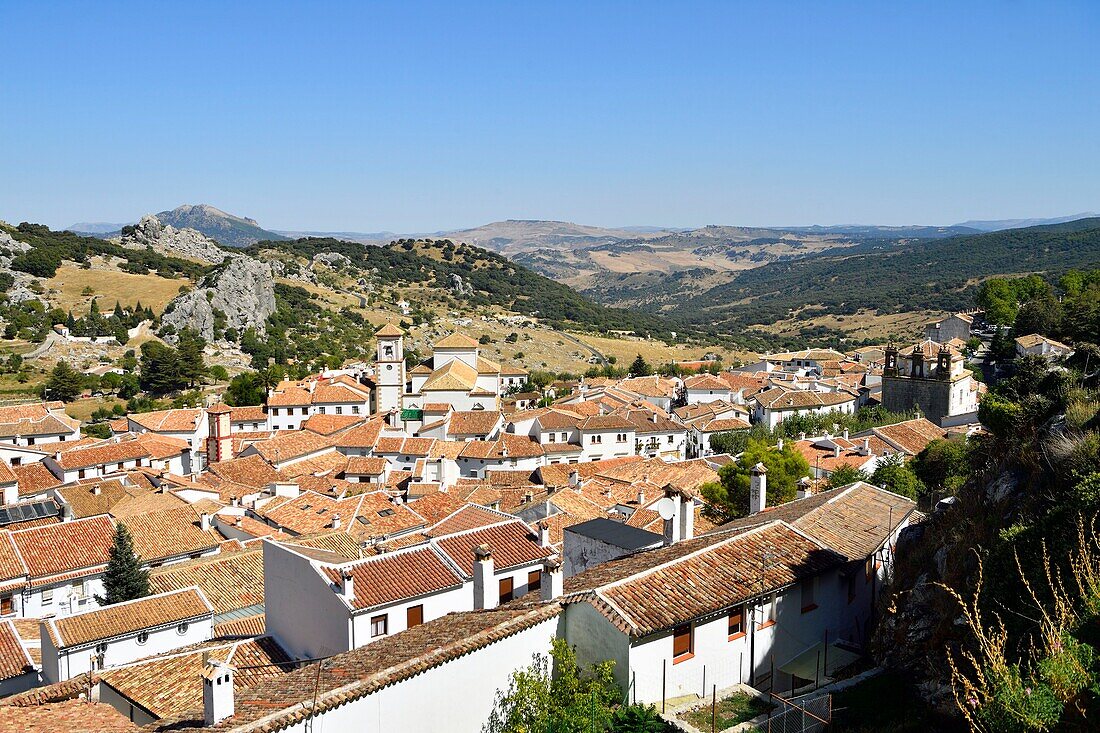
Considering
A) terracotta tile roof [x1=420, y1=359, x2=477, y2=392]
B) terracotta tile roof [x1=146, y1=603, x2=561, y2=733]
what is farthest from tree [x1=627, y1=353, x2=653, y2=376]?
terracotta tile roof [x1=146, y1=603, x2=561, y2=733]

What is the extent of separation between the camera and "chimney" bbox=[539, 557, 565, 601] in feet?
42.8

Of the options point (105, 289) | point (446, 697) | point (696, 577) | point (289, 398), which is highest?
point (105, 289)

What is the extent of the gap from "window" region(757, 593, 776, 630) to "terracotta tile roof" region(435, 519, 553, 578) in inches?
200

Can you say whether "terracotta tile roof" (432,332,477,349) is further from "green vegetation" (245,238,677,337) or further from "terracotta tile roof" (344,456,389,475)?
"green vegetation" (245,238,677,337)

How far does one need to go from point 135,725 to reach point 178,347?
75.0 m

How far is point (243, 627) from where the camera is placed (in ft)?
65.4

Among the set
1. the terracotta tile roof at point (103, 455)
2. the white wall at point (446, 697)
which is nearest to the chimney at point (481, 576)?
the white wall at point (446, 697)

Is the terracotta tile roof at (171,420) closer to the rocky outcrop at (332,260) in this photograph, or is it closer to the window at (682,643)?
the window at (682,643)

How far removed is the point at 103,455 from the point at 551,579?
135 ft

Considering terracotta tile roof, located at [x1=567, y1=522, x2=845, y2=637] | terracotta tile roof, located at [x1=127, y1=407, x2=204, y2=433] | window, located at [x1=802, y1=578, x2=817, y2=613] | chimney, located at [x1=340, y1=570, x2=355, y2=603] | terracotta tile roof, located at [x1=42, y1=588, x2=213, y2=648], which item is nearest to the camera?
terracotta tile roof, located at [x1=567, y1=522, x2=845, y2=637]

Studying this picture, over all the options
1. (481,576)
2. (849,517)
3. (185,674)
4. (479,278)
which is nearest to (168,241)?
(479,278)

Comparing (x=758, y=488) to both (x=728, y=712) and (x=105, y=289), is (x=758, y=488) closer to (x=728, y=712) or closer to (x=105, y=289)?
(x=728, y=712)

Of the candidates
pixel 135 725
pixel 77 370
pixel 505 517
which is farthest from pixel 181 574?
pixel 77 370

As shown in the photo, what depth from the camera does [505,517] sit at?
23.2 m
